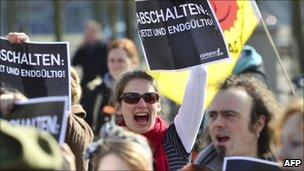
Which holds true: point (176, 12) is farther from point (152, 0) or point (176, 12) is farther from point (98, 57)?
point (98, 57)

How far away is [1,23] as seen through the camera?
2319 centimetres

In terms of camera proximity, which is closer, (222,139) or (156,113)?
(222,139)

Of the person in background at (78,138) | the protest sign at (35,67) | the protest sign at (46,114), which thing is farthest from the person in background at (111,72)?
the protest sign at (46,114)

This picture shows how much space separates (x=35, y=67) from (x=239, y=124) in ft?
4.27

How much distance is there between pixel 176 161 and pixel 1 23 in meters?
18.7

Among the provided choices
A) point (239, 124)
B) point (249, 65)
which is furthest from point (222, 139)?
point (249, 65)

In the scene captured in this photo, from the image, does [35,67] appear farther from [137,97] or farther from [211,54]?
[211,54]

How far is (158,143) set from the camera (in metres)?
5.06

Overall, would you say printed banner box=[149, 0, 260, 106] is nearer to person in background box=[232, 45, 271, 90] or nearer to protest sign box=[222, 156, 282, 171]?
person in background box=[232, 45, 271, 90]

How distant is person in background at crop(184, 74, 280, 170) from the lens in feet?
13.3

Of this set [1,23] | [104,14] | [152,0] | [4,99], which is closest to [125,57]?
[152,0]

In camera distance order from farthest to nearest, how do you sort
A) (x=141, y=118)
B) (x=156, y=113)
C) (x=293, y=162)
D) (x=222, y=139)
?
(x=156, y=113) → (x=141, y=118) → (x=222, y=139) → (x=293, y=162)

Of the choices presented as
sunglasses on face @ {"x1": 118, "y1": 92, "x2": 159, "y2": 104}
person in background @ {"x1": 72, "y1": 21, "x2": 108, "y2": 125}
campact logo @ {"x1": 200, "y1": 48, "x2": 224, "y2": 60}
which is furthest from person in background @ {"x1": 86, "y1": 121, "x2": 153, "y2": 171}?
person in background @ {"x1": 72, "y1": 21, "x2": 108, "y2": 125}

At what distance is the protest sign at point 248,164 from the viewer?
12.1 feet
